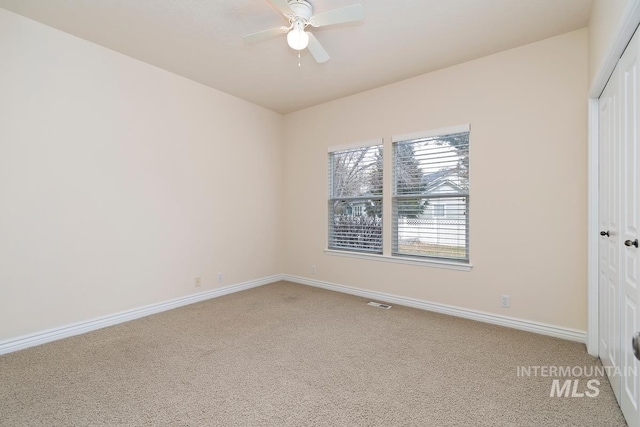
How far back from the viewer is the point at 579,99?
2629 millimetres

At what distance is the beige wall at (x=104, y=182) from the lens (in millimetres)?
2516

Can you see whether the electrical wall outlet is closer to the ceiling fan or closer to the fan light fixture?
the ceiling fan

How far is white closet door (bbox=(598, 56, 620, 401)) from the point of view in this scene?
186cm

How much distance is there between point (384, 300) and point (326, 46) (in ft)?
9.91

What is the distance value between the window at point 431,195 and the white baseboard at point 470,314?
564mm

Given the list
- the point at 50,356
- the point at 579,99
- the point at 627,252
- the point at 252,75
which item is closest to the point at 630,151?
the point at 627,252

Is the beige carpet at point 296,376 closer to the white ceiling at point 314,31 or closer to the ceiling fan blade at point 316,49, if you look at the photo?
the ceiling fan blade at point 316,49

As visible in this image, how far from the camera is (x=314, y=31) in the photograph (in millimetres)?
2658

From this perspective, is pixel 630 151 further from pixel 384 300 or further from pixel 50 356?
pixel 50 356

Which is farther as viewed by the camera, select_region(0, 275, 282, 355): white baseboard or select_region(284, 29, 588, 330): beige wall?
select_region(284, 29, 588, 330): beige wall

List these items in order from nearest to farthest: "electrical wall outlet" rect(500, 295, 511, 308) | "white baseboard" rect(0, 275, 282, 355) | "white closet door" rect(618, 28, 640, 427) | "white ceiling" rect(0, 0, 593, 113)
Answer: "white closet door" rect(618, 28, 640, 427) < "white ceiling" rect(0, 0, 593, 113) < "white baseboard" rect(0, 275, 282, 355) < "electrical wall outlet" rect(500, 295, 511, 308)

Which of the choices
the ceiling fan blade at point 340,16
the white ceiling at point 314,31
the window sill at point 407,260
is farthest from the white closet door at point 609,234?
the ceiling fan blade at point 340,16

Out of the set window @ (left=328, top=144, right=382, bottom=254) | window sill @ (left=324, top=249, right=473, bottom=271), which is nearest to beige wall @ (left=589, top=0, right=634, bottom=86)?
window sill @ (left=324, top=249, right=473, bottom=271)

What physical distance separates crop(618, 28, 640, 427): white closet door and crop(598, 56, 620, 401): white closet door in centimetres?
12
